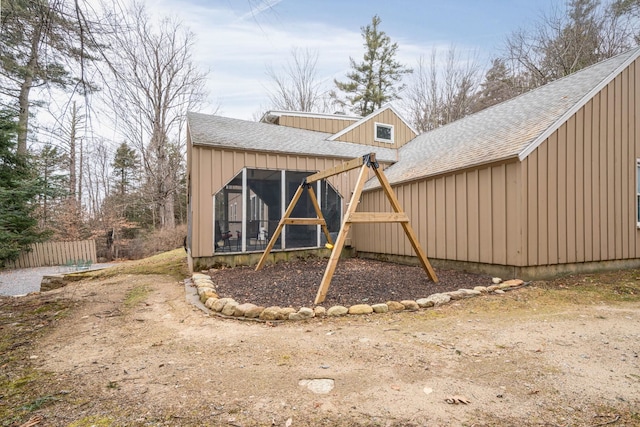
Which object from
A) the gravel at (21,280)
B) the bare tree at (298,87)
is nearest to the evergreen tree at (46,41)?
the gravel at (21,280)

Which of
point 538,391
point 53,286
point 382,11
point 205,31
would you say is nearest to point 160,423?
point 538,391

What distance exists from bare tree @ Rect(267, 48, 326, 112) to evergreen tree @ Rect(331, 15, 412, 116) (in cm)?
233

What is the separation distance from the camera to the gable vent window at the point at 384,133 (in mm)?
12234

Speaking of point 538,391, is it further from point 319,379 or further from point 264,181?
point 264,181

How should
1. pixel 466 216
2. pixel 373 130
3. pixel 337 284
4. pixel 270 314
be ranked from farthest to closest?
pixel 373 130, pixel 466 216, pixel 337 284, pixel 270 314

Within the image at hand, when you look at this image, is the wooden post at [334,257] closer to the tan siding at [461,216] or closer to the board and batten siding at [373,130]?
the tan siding at [461,216]

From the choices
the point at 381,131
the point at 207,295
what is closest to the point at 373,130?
the point at 381,131

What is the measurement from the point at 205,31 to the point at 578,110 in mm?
6939

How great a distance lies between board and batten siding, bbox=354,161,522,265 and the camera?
5.71 meters

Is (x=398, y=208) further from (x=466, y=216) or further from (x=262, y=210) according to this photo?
(x=262, y=210)

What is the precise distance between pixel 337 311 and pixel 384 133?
32.1 feet

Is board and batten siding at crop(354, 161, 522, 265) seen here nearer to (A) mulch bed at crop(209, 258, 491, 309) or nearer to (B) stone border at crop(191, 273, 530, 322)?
(A) mulch bed at crop(209, 258, 491, 309)

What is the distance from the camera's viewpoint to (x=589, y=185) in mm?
6219

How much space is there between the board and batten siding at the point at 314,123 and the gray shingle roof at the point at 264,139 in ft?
2.88
